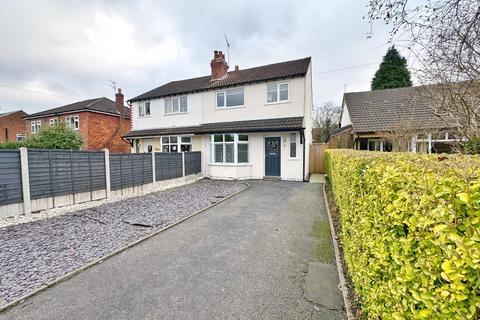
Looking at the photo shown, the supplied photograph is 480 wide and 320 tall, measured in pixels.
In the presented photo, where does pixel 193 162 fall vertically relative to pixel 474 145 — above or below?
below

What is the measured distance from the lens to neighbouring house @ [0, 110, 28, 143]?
29.7 m

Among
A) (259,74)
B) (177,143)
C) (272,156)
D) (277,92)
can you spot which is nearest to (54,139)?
(177,143)

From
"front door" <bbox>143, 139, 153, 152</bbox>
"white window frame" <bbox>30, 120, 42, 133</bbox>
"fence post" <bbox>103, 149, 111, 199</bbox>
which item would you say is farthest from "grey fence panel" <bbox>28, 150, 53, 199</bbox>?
"white window frame" <bbox>30, 120, 42, 133</bbox>

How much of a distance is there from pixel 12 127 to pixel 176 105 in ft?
103

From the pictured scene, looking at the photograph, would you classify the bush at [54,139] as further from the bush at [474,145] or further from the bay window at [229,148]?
the bush at [474,145]

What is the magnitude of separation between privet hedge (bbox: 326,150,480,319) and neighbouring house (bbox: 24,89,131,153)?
79.4ft

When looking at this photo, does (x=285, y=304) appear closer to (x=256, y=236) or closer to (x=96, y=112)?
(x=256, y=236)

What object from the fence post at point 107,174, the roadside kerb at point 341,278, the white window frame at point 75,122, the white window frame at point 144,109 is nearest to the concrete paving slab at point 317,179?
the roadside kerb at point 341,278

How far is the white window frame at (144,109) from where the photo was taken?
1730cm

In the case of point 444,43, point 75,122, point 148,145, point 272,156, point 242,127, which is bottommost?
point 272,156

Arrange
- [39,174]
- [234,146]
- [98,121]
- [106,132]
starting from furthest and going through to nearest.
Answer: [106,132], [98,121], [234,146], [39,174]

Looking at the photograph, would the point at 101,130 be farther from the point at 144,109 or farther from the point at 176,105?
the point at 176,105

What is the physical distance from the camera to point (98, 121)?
22.4 metres

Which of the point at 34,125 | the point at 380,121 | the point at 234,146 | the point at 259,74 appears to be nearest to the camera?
the point at 234,146
